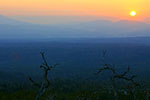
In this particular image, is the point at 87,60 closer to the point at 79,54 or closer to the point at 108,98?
the point at 79,54

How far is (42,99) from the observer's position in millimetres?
16109

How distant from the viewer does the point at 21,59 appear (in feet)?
417

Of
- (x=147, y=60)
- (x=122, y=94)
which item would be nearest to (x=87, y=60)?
(x=147, y=60)

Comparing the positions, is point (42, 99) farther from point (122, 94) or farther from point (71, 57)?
point (71, 57)

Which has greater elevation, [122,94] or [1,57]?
→ [122,94]

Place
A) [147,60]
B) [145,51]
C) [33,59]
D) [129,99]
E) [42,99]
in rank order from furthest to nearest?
[145,51] → [33,59] → [147,60] → [129,99] → [42,99]

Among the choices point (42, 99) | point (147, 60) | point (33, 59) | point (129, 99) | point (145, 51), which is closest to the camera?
point (42, 99)

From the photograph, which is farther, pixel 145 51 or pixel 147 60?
pixel 145 51

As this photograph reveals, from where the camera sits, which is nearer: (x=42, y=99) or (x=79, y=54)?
(x=42, y=99)

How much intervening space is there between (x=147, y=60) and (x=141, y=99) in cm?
10228

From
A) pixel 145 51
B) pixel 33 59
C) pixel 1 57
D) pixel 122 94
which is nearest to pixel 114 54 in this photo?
pixel 145 51

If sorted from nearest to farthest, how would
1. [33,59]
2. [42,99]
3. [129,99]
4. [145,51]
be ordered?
1. [42,99]
2. [129,99]
3. [33,59]
4. [145,51]

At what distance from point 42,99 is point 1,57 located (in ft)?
394

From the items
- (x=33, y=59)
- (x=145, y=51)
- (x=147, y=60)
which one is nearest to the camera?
(x=147, y=60)
